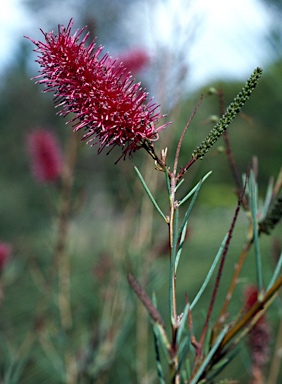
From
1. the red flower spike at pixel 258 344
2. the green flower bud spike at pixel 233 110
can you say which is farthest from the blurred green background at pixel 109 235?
the green flower bud spike at pixel 233 110

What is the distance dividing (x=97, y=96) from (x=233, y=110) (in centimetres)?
9

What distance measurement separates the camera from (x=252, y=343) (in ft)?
1.98

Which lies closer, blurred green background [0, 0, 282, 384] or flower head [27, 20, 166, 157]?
flower head [27, 20, 166, 157]

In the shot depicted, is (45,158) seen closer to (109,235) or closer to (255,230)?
(109,235)

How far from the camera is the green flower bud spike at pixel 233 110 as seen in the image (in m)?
0.31

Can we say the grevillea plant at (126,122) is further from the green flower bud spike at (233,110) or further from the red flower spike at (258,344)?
the red flower spike at (258,344)

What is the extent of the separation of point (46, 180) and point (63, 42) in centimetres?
72

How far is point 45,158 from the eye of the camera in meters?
1.08

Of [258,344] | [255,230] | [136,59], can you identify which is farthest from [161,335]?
[136,59]

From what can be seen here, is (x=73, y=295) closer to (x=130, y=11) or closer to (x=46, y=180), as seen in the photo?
(x=46, y=180)

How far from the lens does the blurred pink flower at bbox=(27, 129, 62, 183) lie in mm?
1058

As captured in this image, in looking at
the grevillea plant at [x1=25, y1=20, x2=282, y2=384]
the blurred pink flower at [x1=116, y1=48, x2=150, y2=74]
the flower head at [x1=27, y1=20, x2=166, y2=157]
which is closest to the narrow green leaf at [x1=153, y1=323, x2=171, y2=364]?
the grevillea plant at [x1=25, y1=20, x2=282, y2=384]

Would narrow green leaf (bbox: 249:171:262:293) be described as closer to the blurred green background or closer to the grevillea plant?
the grevillea plant

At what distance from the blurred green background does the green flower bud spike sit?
15 cm
